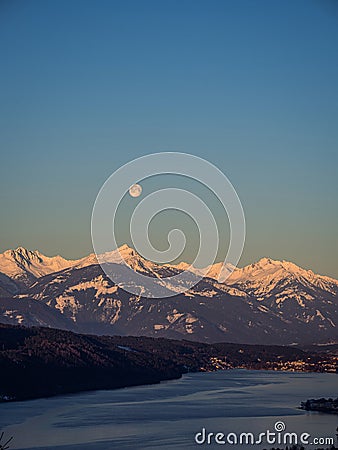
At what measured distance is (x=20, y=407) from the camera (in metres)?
51.3

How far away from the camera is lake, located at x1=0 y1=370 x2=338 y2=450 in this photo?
38219 mm

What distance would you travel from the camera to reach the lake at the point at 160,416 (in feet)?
125

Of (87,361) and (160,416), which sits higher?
(87,361)

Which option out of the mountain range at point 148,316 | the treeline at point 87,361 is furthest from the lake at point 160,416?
the mountain range at point 148,316

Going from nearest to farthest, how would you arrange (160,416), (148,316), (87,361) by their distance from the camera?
(160,416) < (87,361) < (148,316)

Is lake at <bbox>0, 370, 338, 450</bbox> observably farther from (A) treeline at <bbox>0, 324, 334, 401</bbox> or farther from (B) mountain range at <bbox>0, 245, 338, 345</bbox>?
(B) mountain range at <bbox>0, 245, 338, 345</bbox>

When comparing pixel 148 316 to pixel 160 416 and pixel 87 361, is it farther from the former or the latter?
pixel 160 416

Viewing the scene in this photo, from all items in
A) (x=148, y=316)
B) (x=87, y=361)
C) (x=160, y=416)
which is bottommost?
(x=160, y=416)

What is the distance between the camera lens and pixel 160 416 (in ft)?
152

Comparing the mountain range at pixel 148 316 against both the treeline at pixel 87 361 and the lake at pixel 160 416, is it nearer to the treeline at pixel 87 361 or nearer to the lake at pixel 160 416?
the treeline at pixel 87 361

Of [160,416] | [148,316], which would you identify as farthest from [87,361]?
[148,316]

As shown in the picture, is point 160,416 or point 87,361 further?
point 87,361

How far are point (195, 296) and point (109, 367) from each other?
125 meters

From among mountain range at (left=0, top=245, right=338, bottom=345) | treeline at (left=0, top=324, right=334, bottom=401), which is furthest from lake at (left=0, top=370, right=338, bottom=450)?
mountain range at (left=0, top=245, right=338, bottom=345)
